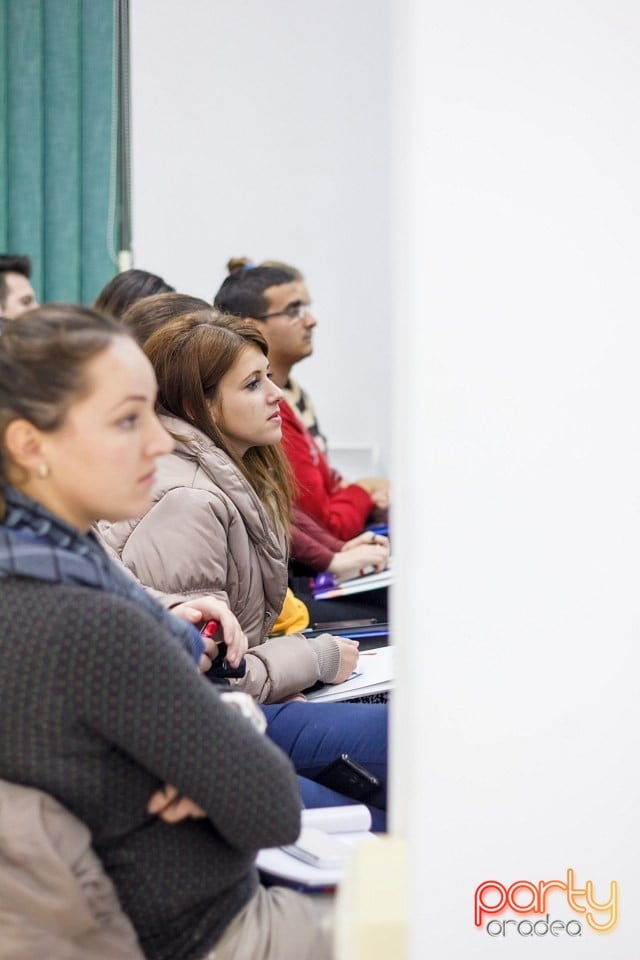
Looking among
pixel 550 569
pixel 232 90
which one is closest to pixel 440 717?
pixel 550 569

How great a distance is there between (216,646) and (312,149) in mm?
3116

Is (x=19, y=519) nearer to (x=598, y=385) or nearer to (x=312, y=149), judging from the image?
(x=598, y=385)

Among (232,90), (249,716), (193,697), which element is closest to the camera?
(193,697)

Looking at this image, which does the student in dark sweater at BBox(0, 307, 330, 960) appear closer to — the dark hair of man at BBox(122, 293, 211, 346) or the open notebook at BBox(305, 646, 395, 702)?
the open notebook at BBox(305, 646, 395, 702)

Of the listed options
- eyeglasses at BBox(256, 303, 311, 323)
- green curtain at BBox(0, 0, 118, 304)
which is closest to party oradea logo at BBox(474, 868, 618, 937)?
eyeglasses at BBox(256, 303, 311, 323)

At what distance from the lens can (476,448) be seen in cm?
89

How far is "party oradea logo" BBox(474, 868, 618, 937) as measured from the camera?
908 millimetres

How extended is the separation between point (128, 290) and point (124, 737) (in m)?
1.78

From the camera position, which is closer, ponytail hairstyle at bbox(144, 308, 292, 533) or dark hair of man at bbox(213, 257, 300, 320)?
ponytail hairstyle at bbox(144, 308, 292, 533)

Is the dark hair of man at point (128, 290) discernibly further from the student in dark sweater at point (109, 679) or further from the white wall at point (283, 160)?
the student in dark sweater at point (109, 679)

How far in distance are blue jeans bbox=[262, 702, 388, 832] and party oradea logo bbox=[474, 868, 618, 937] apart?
52 centimetres

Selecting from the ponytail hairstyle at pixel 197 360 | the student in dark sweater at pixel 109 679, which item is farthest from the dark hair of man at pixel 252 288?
the student in dark sweater at pixel 109 679

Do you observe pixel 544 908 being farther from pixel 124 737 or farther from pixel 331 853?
pixel 124 737

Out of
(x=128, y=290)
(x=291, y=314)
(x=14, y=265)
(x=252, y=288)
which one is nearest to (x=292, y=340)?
(x=291, y=314)
